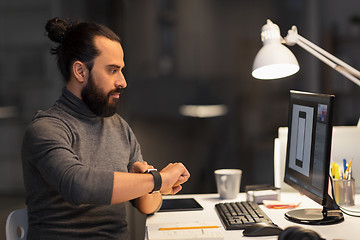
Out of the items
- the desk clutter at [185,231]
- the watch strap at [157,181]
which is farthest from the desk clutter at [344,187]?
the watch strap at [157,181]

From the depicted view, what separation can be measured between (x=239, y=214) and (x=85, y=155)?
60cm

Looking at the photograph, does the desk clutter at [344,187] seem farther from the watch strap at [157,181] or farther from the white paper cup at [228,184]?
the watch strap at [157,181]

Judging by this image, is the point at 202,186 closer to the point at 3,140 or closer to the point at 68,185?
the point at 3,140

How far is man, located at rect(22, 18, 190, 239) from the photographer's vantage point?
4.83ft

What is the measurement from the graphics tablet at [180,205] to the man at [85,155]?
0.28 feet

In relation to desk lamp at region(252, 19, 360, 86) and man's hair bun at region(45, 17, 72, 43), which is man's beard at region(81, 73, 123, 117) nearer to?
man's hair bun at region(45, 17, 72, 43)

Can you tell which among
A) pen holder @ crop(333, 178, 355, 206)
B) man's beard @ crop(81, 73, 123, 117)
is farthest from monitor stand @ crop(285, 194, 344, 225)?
man's beard @ crop(81, 73, 123, 117)

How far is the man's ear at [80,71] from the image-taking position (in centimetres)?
175

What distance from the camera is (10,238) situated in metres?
1.61

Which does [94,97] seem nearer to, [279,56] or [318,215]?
[279,56]

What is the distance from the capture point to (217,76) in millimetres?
3084

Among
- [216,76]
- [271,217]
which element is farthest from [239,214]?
[216,76]

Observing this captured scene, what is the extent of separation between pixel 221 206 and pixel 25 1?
2.38m

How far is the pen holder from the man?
1.91ft
